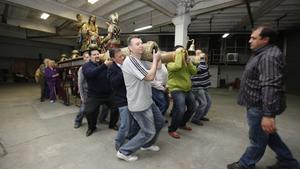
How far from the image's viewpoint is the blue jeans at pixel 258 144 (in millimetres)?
1982

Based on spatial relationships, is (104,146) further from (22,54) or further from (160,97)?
(22,54)

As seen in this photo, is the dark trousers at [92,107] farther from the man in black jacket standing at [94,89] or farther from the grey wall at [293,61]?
the grey wall at [293,61]

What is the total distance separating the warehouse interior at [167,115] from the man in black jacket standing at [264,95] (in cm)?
39

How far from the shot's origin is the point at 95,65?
3219mm

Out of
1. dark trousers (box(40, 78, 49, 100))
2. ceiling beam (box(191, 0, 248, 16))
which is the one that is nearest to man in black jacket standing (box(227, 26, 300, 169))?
ceiling beam (box(191, 0, 248, 16))

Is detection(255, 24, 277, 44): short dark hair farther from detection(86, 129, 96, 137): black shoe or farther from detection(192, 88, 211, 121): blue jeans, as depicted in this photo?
detection(86, 129, 96, 137): black shoe

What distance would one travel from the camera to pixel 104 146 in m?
2.91

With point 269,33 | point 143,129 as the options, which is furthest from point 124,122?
point 269,33

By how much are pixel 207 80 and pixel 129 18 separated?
256 inches

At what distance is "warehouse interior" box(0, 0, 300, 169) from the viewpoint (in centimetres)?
257

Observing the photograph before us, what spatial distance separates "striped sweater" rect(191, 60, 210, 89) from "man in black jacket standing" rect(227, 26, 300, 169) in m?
1.74

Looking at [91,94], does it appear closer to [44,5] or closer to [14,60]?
[44,5]

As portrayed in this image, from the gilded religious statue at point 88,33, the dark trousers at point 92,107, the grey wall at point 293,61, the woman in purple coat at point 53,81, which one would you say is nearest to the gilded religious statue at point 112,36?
the gilded religious statue at point 88,33

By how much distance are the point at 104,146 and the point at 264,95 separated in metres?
2.10
